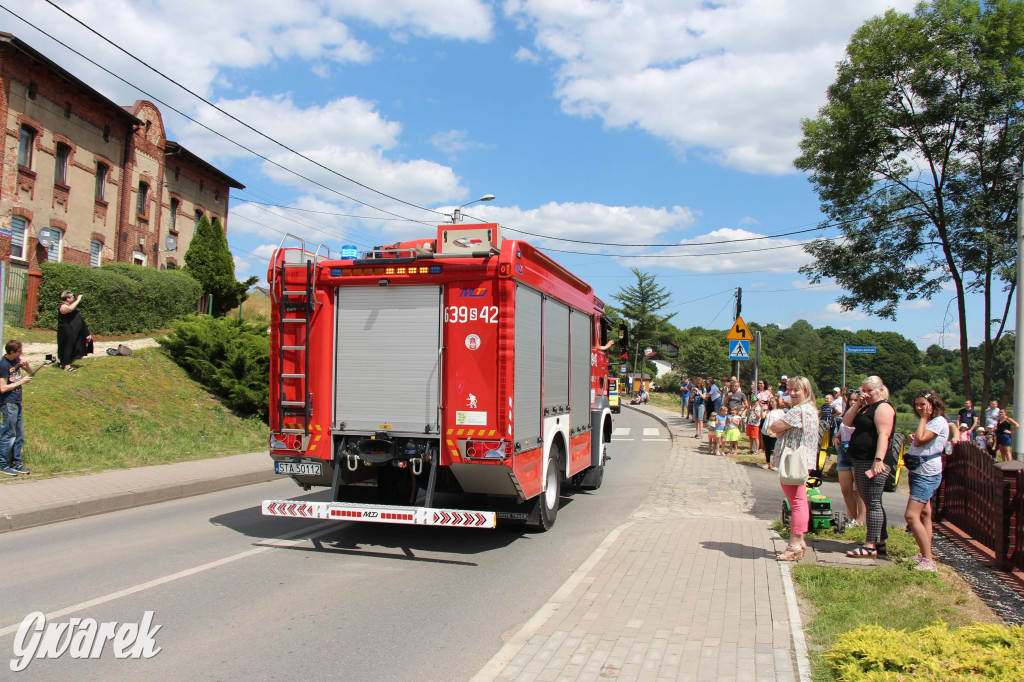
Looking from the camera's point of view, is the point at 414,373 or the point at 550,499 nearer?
the point at 414,373

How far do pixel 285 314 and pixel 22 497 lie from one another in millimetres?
4614

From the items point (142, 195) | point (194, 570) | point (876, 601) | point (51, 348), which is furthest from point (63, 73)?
point (876, 601)

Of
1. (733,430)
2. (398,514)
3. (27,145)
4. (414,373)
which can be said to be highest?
(27,145)

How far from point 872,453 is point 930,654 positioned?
3532 millimetres

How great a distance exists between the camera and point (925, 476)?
672 centimetres

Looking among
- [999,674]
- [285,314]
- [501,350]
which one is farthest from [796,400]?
[285,314]

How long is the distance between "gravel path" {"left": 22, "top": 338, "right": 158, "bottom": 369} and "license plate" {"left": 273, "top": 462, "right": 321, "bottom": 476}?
10.4 meters

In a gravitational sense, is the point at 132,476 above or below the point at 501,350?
below

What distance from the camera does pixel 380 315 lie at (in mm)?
7352

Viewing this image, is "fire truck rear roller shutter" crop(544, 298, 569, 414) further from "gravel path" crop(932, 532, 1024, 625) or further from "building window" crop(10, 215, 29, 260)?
"building window" crop(10, 215, 29, 260)

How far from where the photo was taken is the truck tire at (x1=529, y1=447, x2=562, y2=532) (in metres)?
8.13

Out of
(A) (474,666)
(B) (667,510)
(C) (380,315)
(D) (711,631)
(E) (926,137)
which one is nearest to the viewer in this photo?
(A) (474,666)

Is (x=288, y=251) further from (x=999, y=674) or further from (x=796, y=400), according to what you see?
(x=999, y=674)

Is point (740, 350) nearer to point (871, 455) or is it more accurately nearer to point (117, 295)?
point (871, 455)
